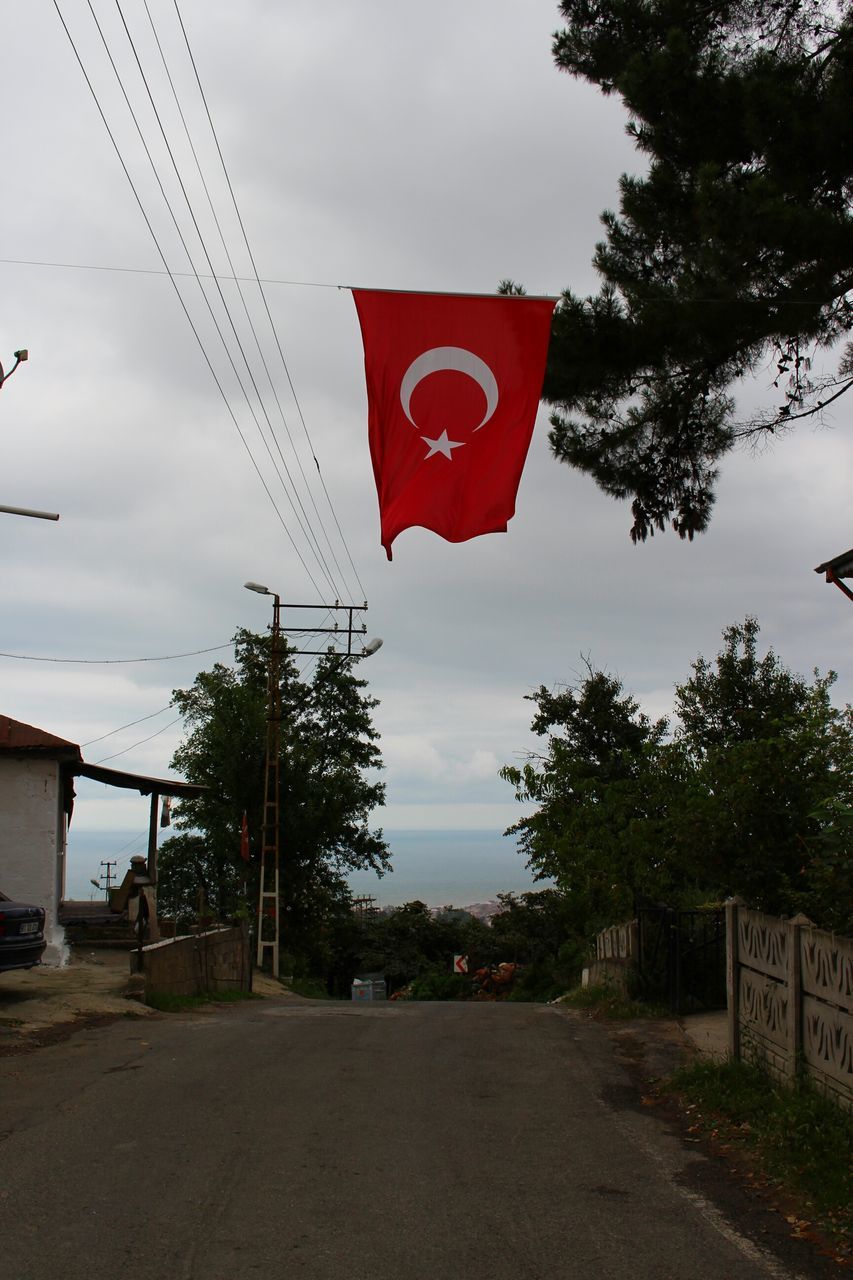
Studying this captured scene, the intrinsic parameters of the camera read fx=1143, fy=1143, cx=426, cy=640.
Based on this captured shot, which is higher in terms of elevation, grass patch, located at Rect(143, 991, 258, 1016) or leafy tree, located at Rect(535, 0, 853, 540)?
leafy tree, located at Rect(535, 0, 853, 540)

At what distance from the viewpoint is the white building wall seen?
17938mm

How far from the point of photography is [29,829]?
1797cm

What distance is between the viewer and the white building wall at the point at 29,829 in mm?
17938

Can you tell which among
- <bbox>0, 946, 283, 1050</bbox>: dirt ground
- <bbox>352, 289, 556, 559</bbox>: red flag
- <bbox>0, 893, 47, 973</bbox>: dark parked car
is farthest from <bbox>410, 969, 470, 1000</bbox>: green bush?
<bbox>352, 289, 556, 559</bbox>: red flag

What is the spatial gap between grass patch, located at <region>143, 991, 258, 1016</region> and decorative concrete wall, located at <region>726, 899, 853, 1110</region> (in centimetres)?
889

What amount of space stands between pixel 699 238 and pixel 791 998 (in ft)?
21.3

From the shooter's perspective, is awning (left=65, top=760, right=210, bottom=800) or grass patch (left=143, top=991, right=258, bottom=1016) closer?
grass patch (left=143, top=991, right=258, bottom=1016)

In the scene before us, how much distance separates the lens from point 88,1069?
10.5m

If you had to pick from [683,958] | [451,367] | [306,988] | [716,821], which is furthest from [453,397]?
[306,988]

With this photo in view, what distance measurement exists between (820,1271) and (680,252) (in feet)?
28.2

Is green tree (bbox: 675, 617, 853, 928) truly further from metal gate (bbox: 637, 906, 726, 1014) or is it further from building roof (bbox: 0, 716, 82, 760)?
building roof (bbox: 0, 716, 82, 760)

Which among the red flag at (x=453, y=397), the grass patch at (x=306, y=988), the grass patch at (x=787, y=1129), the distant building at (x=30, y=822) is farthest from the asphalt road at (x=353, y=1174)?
the grass patch at (x=306, y=988)

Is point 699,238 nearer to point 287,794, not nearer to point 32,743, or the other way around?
point 32,743

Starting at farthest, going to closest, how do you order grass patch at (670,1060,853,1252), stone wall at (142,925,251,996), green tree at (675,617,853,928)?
stone wall at (142,925,251,996) < green tree at (675,617,853,928) < grass patch at (670,1060,853,1252)
